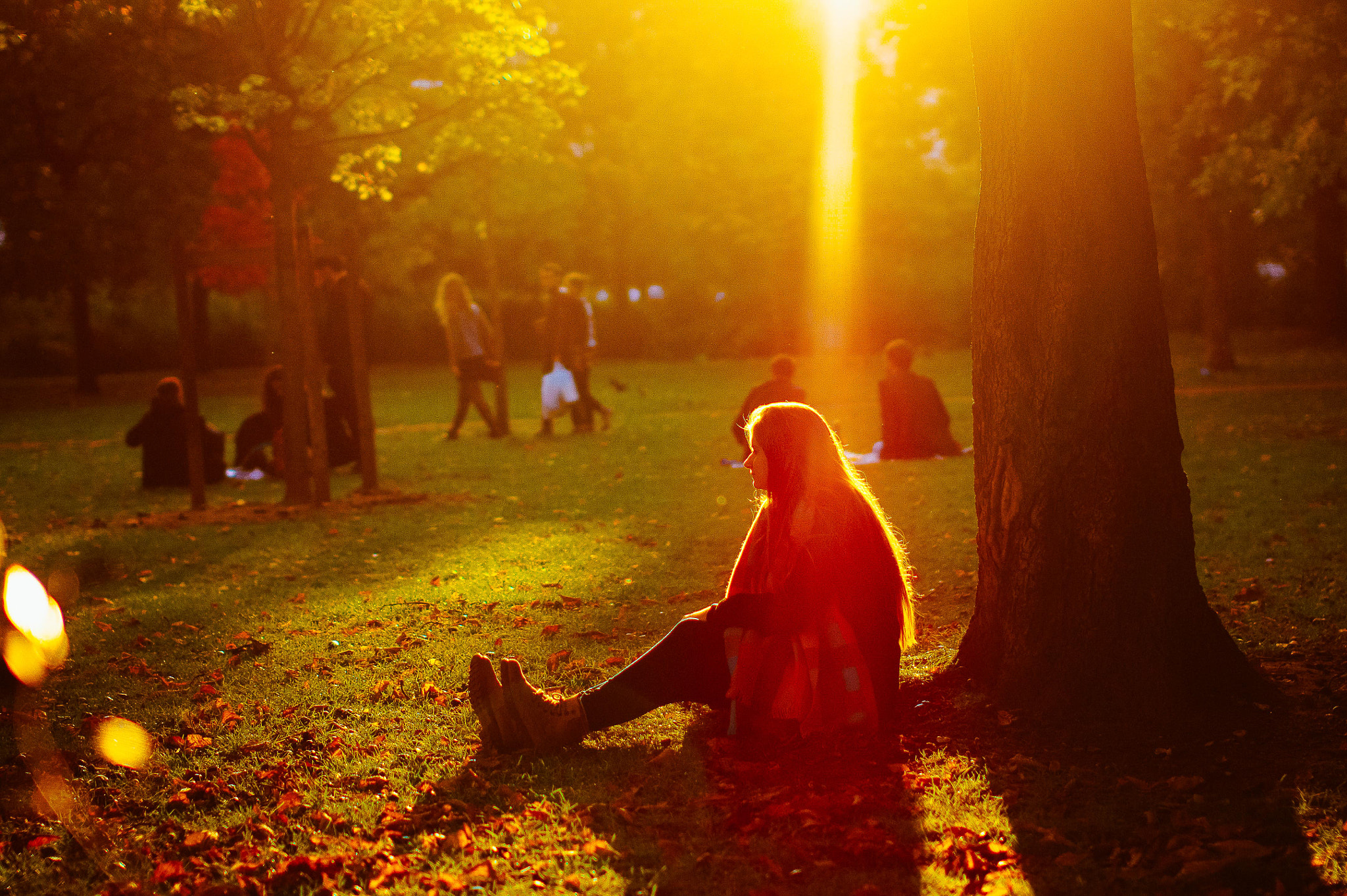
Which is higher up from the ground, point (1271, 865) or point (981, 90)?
point (981, 90)

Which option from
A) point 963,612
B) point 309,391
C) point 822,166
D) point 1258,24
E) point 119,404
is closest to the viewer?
point 963,612

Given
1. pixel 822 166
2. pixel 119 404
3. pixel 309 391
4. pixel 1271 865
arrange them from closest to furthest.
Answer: pixel 1271 865
pixel 309 391
pixel 119 404
pixel 822 166

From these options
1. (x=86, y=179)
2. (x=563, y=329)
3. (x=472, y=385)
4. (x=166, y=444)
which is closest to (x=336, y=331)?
(x=166, y=444)

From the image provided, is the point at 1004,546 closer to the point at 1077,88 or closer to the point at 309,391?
the point at 1077,88

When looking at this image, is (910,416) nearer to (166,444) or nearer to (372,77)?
(372,77)

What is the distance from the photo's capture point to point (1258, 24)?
564 inches

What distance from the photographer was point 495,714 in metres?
4.43

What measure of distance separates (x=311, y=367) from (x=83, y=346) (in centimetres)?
2189

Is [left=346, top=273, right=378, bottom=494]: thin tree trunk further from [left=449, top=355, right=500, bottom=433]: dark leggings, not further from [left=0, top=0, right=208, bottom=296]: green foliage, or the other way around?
[left=0, top=0, right=208, bottom=296]: green foliage

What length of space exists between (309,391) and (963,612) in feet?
20.8

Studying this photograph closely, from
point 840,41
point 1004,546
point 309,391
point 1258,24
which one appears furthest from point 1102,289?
point 840,41

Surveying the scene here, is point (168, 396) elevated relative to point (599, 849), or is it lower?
elevated

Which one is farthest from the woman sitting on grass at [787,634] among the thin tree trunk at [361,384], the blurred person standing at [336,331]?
the blurred person standing at [336,331]

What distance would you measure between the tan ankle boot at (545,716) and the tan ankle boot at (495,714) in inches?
1.4
